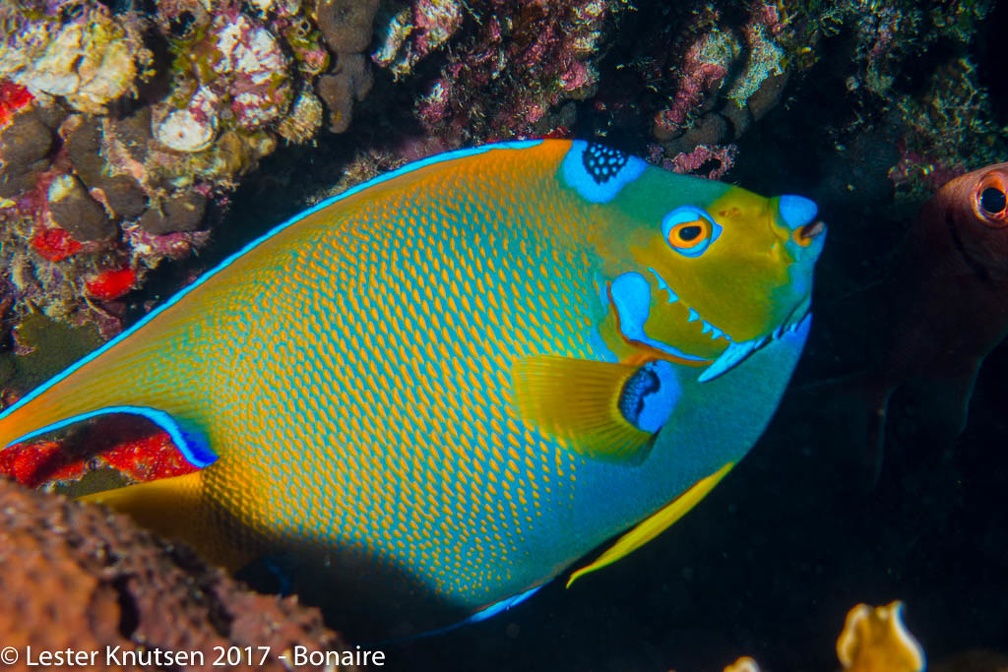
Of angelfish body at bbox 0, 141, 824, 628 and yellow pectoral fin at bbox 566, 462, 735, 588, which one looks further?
yellow pectoral fin at bbox 566, 462, 735, 588

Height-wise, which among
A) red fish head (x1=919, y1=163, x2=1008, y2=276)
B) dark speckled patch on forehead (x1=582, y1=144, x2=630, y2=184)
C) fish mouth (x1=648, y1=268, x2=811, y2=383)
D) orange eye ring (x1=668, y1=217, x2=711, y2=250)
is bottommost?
red fish head (x1=919, y1=163, x2=1008, y2=276)

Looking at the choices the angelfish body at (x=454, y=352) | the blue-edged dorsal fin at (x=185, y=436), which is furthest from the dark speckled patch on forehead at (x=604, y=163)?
the blue-edged dorsal fin at (x=185, y=436)

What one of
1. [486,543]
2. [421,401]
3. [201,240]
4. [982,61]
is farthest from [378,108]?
[982,61]

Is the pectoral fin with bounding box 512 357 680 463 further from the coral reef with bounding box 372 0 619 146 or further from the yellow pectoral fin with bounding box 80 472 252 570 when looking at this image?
the coral reef with bounding box 372 0 619 146

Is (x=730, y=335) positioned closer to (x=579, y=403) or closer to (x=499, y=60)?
(x=579, y=403)

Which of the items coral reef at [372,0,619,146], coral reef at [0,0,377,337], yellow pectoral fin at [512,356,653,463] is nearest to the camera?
yellow pectoral fin at [512,356,653,463]

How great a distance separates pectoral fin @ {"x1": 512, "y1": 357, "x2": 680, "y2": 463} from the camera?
1.54m

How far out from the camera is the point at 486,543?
1.72 meters

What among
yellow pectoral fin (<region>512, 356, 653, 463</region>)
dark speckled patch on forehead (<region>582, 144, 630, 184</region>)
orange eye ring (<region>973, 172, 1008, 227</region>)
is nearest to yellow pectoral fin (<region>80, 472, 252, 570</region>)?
yellow pectoral fin (<region>512, 356, 653, 463</region>)

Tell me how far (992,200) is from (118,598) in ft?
14.7

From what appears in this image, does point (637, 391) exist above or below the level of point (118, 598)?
above

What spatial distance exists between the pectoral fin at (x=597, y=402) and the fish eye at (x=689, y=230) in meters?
0.32

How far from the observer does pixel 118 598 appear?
1297 millimetres

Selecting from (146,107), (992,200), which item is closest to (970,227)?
(992,200)
